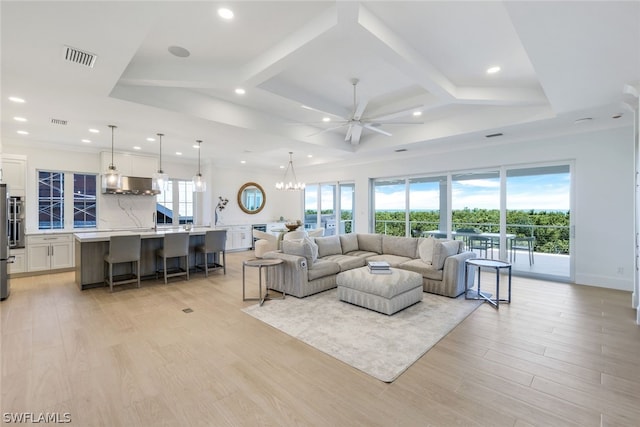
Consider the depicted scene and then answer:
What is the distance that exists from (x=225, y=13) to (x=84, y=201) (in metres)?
6.42

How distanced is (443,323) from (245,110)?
14.7 ft

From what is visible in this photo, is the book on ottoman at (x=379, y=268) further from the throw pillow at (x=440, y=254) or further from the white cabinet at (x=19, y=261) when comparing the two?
the white cabinet at (x=19, y=261)

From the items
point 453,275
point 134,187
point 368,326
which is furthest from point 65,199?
point 453,275

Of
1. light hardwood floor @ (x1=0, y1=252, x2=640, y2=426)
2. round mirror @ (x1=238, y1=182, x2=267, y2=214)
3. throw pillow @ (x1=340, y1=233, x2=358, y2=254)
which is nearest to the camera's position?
light hardwood floor @ (x1=0, y1=252, x2=640, y2=426)

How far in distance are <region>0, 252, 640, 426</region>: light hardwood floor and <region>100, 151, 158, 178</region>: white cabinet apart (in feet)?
11.9

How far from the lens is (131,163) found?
660 cm

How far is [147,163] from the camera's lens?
6859 millimetres

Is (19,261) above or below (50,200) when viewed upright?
below

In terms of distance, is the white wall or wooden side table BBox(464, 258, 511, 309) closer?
wooden side table BBox(464, 258, 511, 309)

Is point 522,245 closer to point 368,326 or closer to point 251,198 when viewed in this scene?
point 368,326

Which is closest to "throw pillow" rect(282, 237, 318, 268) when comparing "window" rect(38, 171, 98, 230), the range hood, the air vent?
the air vent

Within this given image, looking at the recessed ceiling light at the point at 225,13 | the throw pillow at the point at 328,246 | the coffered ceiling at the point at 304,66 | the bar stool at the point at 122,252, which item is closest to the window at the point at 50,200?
the coffered ceiling at the point at 304,66

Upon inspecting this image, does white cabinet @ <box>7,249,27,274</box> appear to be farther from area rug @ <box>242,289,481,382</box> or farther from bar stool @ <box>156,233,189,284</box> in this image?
area rug @ <box>242,289,481,382</box>

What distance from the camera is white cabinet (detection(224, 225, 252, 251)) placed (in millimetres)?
8719
